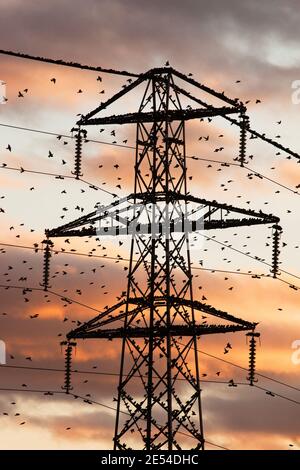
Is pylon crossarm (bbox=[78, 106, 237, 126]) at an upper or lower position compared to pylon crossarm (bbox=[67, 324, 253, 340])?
upper

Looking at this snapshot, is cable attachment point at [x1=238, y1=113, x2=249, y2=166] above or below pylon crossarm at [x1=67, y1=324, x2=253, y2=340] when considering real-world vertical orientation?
above

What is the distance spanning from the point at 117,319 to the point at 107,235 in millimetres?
4226

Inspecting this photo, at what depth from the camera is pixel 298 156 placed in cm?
8262

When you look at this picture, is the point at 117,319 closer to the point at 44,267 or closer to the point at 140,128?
the point at 44,267

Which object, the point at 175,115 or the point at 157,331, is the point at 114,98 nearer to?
the point at 175,115

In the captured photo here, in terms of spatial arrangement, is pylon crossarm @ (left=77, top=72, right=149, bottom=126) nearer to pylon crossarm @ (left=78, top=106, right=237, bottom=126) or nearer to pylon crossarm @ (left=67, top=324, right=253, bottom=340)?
pylon crossarm @ (left=78, top=106, right=237, bottom=126)

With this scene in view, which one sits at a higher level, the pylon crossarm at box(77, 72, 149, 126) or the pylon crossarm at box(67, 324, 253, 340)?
the pylon crossarm at box(77, 72, 149, 126)

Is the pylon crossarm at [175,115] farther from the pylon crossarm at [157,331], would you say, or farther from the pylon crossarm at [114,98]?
the pylon crossarm at [157,331]

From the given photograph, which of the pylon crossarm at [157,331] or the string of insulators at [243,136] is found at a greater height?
the string of insulators at [243,136]

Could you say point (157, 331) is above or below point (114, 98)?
below

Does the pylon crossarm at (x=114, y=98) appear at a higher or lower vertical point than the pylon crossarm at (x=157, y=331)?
higher
